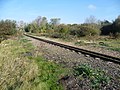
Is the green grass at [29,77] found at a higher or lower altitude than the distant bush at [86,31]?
higher

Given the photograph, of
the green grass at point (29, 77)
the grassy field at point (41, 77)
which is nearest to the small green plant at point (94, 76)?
the grassy field at point (41, 77)

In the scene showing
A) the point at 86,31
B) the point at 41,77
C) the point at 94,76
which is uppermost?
the point at 94,76

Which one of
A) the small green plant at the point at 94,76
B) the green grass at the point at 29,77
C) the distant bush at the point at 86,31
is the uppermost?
the small green plant at the point at 94,76

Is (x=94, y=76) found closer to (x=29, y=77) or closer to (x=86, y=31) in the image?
(x=29, y=77)

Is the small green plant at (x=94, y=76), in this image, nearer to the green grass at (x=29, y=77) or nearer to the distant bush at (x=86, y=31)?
the green grass at (x=29, y=77)

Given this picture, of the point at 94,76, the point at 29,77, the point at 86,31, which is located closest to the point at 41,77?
the point at 29,77

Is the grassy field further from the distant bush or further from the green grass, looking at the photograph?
the distant bush

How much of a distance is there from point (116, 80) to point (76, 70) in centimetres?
234

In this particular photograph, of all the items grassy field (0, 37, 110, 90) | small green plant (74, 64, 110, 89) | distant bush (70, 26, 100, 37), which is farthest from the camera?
distant bush (70, 26, 100, 37)

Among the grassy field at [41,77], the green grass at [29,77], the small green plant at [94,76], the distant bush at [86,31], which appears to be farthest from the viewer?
the distant bush at [86,31]

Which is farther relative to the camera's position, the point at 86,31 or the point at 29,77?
the point at 86,31

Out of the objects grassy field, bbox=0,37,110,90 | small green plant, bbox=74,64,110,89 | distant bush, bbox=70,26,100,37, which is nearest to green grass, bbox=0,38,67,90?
grassy field, bbox=0,37,110,90

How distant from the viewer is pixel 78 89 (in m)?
7.88

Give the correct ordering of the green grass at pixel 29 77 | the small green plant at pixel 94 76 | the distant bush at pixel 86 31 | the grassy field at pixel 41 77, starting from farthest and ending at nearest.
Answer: the distant bush at pixel 86 31, the green grass at pixel 29 77, the grassy field at pixel 41 77, the small green plant at pixel 94 76
